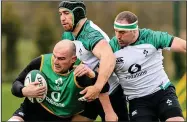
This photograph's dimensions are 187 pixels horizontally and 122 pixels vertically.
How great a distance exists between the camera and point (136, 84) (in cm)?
764

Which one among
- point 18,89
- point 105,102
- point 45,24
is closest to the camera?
point 18,89

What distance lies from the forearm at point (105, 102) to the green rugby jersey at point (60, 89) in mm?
255

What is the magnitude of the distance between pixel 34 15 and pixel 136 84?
14.3 meters

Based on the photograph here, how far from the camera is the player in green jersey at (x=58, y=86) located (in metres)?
6.97

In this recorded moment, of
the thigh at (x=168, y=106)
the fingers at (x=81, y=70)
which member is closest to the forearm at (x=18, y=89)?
the fingers at (x=81, y=70)

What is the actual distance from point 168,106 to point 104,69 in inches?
40.2

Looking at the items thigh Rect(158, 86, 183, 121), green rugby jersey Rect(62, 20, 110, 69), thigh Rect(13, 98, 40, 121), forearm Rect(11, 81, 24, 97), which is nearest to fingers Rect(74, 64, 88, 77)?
green rugby jersey Rect(62, 20, 110, 69)

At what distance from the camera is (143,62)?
7.56 meters

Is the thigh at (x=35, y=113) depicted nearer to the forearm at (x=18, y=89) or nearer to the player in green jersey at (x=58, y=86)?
the player in green jersey at (x=58, y=86)

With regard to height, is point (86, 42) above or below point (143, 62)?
above

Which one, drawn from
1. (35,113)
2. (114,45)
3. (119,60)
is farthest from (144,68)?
(35,113)

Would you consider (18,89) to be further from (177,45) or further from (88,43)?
(177,45)

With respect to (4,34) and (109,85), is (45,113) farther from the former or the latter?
(4,34)

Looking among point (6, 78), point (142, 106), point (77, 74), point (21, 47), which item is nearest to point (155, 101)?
point (142, 106)
